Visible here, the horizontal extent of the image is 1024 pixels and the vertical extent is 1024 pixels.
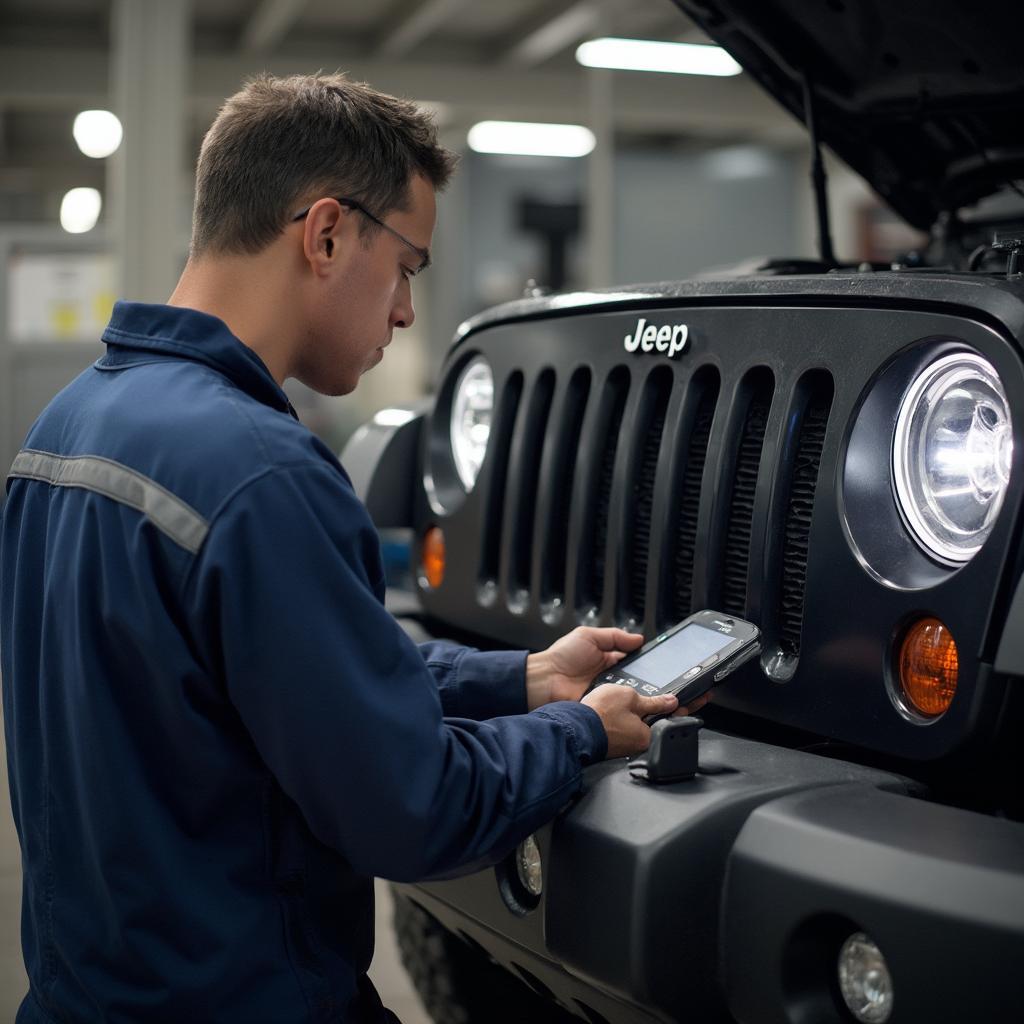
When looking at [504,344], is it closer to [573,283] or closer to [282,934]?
[282,934]

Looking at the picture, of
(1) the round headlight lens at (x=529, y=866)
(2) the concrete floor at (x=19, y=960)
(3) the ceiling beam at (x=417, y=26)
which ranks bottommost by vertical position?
(2) the concrete floor at (x=19, y=960)

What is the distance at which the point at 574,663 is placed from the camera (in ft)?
5.75

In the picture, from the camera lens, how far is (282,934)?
1.37m

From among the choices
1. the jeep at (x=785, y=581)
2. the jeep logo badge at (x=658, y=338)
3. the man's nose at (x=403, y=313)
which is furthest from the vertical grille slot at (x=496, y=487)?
the man's nose at (x=403, y=313)

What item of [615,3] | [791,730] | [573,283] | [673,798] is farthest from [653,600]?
[573,283]

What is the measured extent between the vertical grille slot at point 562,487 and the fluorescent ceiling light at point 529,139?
482 inches

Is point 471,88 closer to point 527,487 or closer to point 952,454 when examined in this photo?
point 527,487

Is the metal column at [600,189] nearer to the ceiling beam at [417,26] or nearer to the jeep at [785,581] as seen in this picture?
the ceiling beam at [417,26]

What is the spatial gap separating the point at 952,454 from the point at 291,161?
2.66 ft

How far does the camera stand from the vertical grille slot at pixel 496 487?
218 cm

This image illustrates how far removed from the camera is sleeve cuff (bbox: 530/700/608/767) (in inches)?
58.4

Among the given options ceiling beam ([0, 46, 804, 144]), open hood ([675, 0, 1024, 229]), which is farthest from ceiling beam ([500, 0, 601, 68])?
open hood ([675, 0, 1024, 229])

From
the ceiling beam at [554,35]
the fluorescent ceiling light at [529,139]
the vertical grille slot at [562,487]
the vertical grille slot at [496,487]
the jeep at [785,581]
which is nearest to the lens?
the jeep at [785,581]

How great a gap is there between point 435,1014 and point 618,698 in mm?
991
